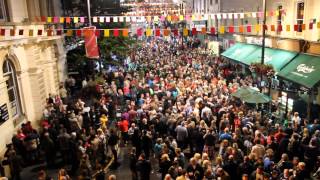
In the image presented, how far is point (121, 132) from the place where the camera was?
15102 mm

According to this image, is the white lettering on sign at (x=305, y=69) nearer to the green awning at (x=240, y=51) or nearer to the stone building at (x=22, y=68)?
the green awning at (x=240, y=51)

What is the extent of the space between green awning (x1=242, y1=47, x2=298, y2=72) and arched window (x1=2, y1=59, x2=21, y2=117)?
14094 millimetres

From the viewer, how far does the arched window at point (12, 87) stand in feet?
49.8

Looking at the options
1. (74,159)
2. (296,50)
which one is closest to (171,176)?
(74,159)

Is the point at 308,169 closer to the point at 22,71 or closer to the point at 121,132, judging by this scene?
the point at 121,132

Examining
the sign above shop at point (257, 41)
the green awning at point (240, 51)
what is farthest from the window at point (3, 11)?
the green awning at point (240, 51)

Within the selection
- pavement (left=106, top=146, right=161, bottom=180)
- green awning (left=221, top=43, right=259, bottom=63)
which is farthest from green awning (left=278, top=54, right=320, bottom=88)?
pavement (left=106, top=146, right=161, bottom=180)

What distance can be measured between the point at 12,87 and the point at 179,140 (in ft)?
26.1

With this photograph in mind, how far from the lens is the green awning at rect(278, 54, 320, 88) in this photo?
1647cm

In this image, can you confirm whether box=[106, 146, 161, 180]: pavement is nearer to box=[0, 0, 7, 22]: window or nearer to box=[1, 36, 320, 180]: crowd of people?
box=[1, 36, 320, 180]: crowd of people

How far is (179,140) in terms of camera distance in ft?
44.5

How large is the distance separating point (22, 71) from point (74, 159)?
597cm

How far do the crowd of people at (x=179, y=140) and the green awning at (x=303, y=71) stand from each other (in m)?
1.85

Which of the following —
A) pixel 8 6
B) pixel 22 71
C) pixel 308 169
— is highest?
pixel 8 6
